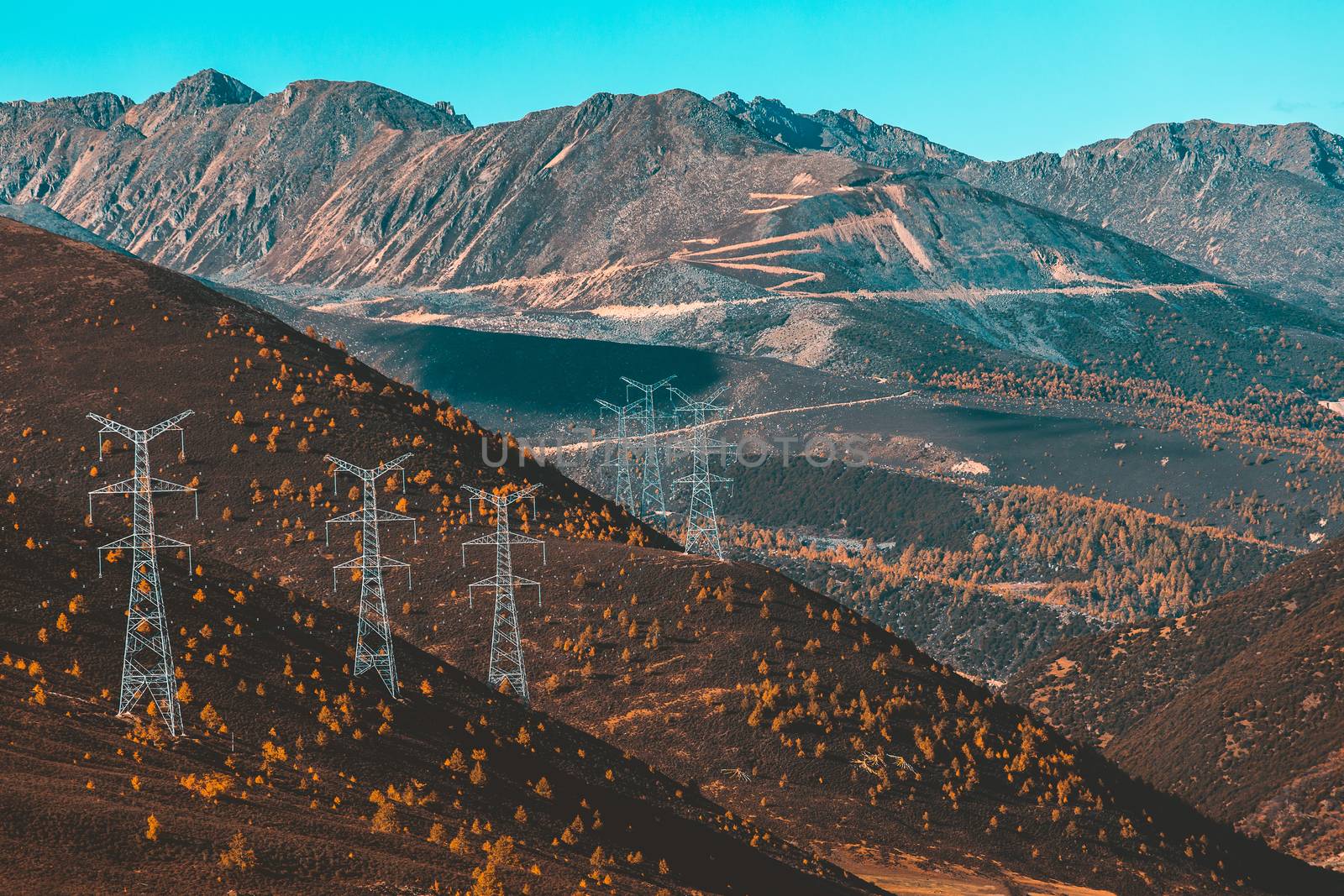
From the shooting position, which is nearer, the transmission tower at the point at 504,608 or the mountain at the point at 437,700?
the mountain at the point at 437,700

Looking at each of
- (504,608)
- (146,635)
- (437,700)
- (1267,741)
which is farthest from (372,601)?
(1267,741)

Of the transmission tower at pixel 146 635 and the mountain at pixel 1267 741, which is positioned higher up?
the transmission tower at pixel 146 635

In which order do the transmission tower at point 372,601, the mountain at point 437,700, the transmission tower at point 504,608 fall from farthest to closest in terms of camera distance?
1. the transmission tower at point 504,608
2. the transmission tower at point 372,601
3. the mountain at point 437,700

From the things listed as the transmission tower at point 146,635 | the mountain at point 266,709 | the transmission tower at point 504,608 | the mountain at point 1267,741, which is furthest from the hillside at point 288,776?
the mountain at point 1267,741

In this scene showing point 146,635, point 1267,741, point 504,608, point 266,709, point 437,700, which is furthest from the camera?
point 1267,741

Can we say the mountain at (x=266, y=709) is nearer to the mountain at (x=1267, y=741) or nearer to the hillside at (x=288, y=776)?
the hillside at (x=288, y=776)

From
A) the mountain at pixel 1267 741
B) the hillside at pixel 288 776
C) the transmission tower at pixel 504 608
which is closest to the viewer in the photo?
the hillside at pixel 288 776

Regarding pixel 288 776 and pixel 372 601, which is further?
pixel 372 601

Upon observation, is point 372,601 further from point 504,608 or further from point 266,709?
point 266,709

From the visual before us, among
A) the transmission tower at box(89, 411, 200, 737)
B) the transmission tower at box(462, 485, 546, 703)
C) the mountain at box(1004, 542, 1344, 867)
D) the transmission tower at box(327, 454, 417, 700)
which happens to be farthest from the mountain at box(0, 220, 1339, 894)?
the mountain at box(1004, 542, 1344, 867)

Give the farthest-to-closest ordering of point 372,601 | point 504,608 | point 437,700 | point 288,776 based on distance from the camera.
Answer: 1. point 372,601
2. point 504,608
3. point 437,700
4. point 288,776
